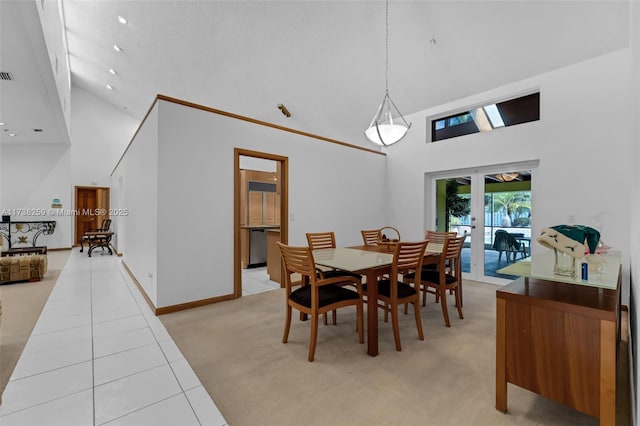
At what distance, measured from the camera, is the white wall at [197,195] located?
3164mm

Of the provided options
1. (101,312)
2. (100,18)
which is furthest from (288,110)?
(101,312)

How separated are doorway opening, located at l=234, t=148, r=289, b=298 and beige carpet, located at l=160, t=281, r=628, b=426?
1.25 m

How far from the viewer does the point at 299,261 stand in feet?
7.34

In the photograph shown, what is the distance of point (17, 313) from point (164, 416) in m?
2.85

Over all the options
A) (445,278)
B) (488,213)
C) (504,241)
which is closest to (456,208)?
(488,213)

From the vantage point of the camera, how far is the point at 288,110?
650 centimetres

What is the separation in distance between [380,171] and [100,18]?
5754mm

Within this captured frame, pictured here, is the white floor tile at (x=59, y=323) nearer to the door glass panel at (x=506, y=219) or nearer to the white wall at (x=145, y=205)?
the white wall at (x=145, y=205)

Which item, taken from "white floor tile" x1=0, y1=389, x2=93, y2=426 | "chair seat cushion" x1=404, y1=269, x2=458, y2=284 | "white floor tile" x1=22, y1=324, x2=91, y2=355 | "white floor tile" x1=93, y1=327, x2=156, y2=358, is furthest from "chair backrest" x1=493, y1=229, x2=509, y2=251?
"white floor tile" x1=22, y1=324, x2=91, y2=355

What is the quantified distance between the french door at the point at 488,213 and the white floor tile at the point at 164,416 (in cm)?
416

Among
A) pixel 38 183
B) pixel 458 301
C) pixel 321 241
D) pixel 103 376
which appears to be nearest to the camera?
pixel 103 376

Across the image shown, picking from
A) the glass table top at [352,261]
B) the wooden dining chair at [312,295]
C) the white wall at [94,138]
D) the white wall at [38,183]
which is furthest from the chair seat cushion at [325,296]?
the white wall at [94,138]

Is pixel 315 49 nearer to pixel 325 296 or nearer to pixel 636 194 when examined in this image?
pixel 325 296

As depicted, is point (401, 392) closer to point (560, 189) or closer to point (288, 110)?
point (560, 189)
